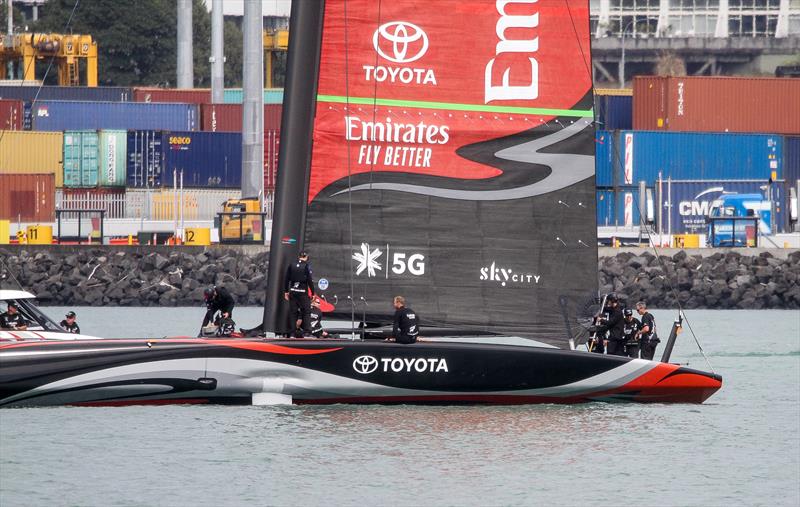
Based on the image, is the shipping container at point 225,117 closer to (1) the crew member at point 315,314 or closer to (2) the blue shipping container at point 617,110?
(2) the blue shipping container at point 617,110

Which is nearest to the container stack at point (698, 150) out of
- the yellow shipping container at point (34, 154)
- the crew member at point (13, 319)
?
the yellow shipping container at point (34, 154)

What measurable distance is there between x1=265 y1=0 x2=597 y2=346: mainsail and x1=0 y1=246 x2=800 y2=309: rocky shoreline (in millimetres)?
22055

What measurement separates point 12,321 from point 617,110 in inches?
1618

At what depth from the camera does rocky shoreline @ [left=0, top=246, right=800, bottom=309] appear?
130 feet

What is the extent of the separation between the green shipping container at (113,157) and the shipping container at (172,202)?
28.7 inches

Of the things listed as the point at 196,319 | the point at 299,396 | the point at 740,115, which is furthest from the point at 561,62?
the point at 740,115

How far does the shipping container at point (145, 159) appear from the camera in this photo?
53.6 metres

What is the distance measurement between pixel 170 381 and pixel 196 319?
1781cm

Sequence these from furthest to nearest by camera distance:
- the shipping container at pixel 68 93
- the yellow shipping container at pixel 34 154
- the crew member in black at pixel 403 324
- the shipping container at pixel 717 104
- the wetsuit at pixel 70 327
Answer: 1. the shipping container at pixel 68 93
2. the yellow shipping container at pixel 34 154
3. the shipping container at pixel 717 104
4. the wetsuit at pixel 70 327
5. the crew member in black at pixel 403 324

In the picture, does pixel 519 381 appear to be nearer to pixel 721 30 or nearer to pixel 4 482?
pixel 4 482

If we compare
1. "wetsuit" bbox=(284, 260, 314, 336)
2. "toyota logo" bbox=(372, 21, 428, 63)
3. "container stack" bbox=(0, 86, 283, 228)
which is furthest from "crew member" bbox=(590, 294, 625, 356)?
"container stack" bbox=(0, 86, 283, 228)

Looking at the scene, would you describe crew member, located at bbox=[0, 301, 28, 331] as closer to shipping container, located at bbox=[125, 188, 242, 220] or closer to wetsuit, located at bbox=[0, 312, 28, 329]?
wetsuit, located at bbox=[0, 312, 28, 329]

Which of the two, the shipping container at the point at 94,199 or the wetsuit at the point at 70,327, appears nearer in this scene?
the wetsuit at the point at 70,327

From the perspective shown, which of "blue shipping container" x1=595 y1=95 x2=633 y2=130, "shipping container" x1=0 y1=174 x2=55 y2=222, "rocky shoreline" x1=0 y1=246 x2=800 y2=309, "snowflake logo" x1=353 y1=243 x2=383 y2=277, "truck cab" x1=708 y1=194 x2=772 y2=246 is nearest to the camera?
"snowflake logo" x1=353 y1=243 x2=383 y2=277
